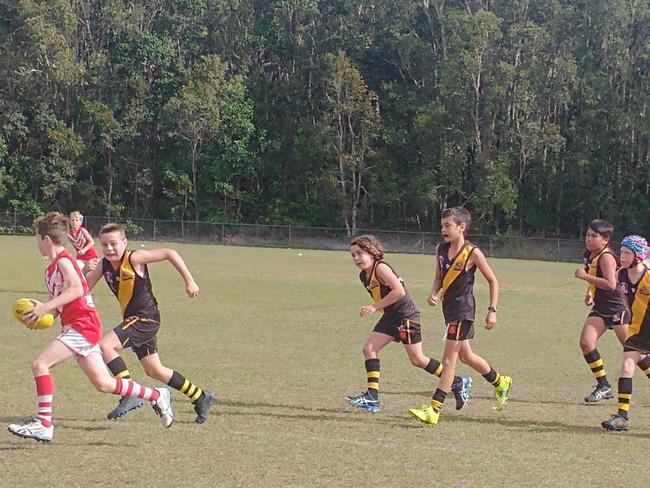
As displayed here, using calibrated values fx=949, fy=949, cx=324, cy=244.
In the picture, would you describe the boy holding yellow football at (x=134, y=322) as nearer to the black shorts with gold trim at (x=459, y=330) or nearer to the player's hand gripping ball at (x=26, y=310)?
the player's hand gripping ball at (x=26, y=310)

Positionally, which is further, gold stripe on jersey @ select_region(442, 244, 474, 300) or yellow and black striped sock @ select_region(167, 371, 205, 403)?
gold stripe on jersey @ select_region(442, 244, 474, 300)

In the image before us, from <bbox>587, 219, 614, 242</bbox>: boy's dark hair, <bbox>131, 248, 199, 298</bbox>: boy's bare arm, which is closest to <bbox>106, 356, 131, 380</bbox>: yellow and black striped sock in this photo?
<bbox>131, 248, 199, 298</bbox>: boy's bare arm

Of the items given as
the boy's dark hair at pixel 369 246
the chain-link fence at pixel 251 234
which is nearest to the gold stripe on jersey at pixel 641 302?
the boy's dark hair at pixel 369 246

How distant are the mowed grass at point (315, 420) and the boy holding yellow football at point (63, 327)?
32cm

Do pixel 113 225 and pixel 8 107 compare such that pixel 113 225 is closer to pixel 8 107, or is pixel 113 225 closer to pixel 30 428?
pixel 30 428

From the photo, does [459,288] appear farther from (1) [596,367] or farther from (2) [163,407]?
(2) [163,407]

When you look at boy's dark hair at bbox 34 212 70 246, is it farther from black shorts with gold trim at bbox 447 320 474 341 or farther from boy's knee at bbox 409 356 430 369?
boy's knee at bbox 409 356 430 369

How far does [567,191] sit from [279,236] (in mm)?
18079

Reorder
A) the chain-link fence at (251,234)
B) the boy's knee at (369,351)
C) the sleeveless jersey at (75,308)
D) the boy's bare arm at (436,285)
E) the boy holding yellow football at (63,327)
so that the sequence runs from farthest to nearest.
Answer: the chain-link fence at (251,234)
the boy's knee at (369,351)
the boy's bare arm at (436,285)
the sleeveless jersey at (75,308)
the boy holding yellow football at (63,327)

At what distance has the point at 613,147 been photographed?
56.9 meters

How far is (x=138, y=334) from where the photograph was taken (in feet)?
25.7

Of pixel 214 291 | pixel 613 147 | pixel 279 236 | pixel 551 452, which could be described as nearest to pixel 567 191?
pixel 613 147

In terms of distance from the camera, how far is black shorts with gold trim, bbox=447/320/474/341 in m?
8.38

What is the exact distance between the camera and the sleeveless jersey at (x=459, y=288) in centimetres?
842
